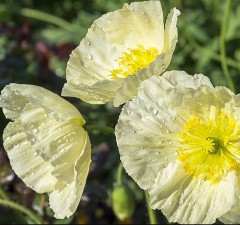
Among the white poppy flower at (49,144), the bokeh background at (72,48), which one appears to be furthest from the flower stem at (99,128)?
the bokeh background at (72,48)

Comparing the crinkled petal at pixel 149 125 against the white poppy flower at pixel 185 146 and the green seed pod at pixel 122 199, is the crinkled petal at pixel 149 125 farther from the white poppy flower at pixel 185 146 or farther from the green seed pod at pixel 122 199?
the green seed pod at pixel 122 199

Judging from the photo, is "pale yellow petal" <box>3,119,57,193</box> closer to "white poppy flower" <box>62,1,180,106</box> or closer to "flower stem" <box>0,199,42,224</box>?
"white poppy flower" <box>62,1,180,106</box>

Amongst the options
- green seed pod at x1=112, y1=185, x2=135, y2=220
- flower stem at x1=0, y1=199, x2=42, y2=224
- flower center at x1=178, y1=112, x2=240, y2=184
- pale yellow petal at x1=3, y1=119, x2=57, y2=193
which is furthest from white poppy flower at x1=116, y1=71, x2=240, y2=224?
flower stem at x1=0, y1=199, x2=42, y2=224

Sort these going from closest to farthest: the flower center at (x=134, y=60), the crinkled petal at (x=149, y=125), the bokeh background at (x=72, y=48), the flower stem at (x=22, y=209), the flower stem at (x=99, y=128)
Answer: the crinkled petal at (x=149, y=125), the flower stem at (x=99, y=128), the flower center at (x=134, y=60), the flower stem at (x=22, y=209), the bokeh background at (x=72, y=48)

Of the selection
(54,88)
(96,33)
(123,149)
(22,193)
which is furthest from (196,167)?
(54,88)

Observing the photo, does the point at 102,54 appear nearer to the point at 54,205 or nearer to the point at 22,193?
the point at 54,205

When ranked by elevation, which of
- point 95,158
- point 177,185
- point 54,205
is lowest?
point 95,158

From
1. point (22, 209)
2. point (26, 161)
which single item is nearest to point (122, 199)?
point (22, 209)

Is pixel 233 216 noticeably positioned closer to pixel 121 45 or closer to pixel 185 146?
pixel 185 146
